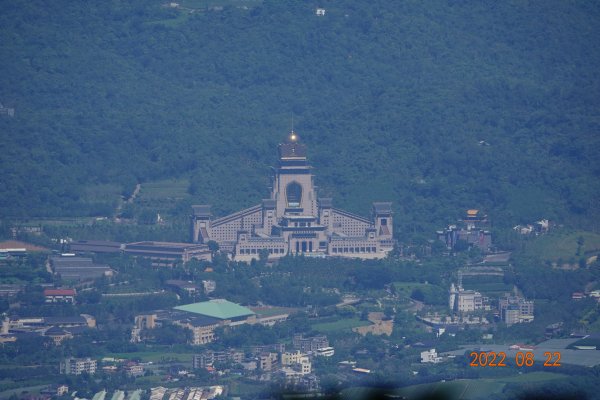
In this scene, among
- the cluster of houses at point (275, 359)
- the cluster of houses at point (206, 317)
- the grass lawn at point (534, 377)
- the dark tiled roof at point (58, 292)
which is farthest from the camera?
the dark tiled roof at point (58, 292)

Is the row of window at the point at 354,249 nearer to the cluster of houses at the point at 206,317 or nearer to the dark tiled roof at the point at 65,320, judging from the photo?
the cluster of houses at the point at 206,317

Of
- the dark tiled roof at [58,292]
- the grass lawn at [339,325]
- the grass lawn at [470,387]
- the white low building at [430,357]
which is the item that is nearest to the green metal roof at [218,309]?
the grass lawn at [339,325]

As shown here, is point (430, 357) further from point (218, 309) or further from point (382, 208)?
point (382, 208)

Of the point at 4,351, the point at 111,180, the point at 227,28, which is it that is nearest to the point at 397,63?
the point at 227,28

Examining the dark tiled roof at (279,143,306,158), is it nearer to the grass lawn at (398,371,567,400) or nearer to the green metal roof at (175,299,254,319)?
Result: the green metal roof at (175,299,254,319)

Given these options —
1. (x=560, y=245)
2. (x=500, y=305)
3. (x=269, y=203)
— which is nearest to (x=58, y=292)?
(x=269, y=203)

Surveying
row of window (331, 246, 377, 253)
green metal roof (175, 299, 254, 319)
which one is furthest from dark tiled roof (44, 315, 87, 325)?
row of window (331, 246, 377, 253)

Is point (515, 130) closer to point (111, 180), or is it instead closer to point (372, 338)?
point (111, 180)
